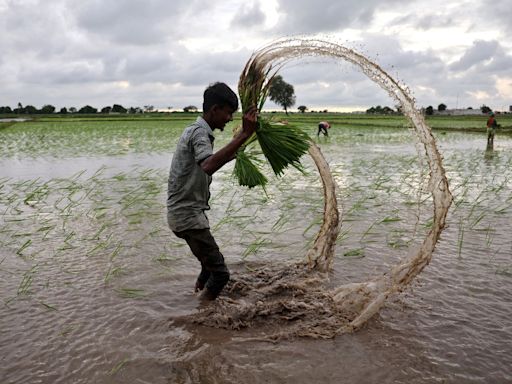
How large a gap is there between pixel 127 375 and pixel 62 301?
4.15 feet

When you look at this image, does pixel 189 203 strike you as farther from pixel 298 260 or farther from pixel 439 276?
pixel 439 276

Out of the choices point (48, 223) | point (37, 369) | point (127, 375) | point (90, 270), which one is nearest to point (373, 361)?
point (127, 375)

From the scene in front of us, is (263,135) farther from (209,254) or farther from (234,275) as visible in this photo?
(234,275)

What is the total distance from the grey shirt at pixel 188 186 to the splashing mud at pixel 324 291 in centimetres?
72

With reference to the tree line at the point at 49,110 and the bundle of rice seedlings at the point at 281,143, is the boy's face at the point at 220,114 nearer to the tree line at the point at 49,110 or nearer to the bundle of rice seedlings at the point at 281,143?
the bundle of rice seedlings at the point at 281,143

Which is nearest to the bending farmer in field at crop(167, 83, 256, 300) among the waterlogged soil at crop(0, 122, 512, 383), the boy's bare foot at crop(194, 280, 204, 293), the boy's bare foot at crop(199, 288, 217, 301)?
the boy's bare foot at crop(199, 288, 217, 301)

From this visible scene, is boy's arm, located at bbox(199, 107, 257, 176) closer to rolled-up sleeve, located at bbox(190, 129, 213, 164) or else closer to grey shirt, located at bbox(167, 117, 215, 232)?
rolled-up sleeve, located at bbox(190, 129, 213, 164)

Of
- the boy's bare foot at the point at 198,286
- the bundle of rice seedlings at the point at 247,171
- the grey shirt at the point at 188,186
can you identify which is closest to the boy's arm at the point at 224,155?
the grey shirt at the point at 188,186

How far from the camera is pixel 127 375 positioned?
8.25ft

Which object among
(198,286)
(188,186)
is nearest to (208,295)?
(198,286)

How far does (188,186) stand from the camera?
2.90 meters

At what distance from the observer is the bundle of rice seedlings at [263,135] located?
305 cm

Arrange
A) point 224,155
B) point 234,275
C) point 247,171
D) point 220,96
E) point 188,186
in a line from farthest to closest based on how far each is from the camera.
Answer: point 234,275, point 247,171, point 188,186, point 220,96, point 224,155

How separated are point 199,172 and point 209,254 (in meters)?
0.59
